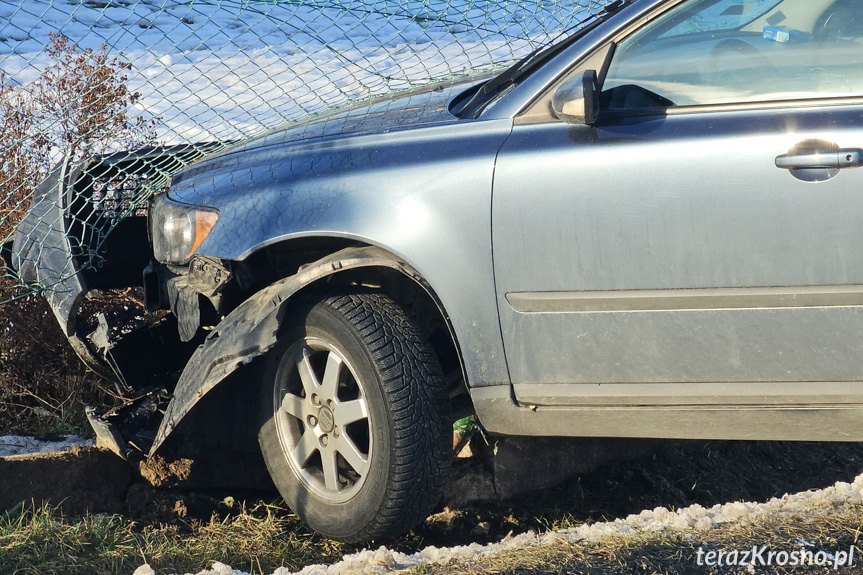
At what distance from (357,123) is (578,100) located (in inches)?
A: 36.0

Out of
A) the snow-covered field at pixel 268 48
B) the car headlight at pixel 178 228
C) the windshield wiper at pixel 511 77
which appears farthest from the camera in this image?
the snow-covered field at pixel 268 48

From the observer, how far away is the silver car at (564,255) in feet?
7.93

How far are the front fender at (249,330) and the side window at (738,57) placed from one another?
96 cm

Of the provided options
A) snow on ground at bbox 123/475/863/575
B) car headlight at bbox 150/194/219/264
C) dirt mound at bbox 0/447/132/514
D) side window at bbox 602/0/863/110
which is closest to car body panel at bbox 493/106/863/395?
side window at bbox 602/0/863/110

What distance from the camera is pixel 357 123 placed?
3.12 m

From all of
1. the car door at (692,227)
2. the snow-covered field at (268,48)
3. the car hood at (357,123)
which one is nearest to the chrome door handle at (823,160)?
the car door at (692,227)

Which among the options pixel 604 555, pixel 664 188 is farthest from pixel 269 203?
pixel 604 555

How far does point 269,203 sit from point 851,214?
5.93 feet

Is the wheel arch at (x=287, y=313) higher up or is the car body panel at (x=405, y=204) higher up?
the car body panel at (x=405, y=204)

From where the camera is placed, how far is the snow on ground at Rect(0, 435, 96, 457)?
3.99 metres

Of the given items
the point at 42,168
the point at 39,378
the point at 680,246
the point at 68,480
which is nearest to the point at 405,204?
the point at 680,246

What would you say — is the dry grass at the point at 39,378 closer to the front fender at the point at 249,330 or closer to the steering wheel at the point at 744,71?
the front fender at the point at 249,330

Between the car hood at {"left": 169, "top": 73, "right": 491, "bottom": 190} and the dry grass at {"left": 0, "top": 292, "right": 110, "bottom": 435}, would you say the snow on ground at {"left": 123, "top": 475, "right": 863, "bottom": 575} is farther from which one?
the dry grass at {"left": 0, "top": 292, "right": 110, "bottom": 435}

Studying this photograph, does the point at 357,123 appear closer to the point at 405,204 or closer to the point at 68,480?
the point at 405,204
